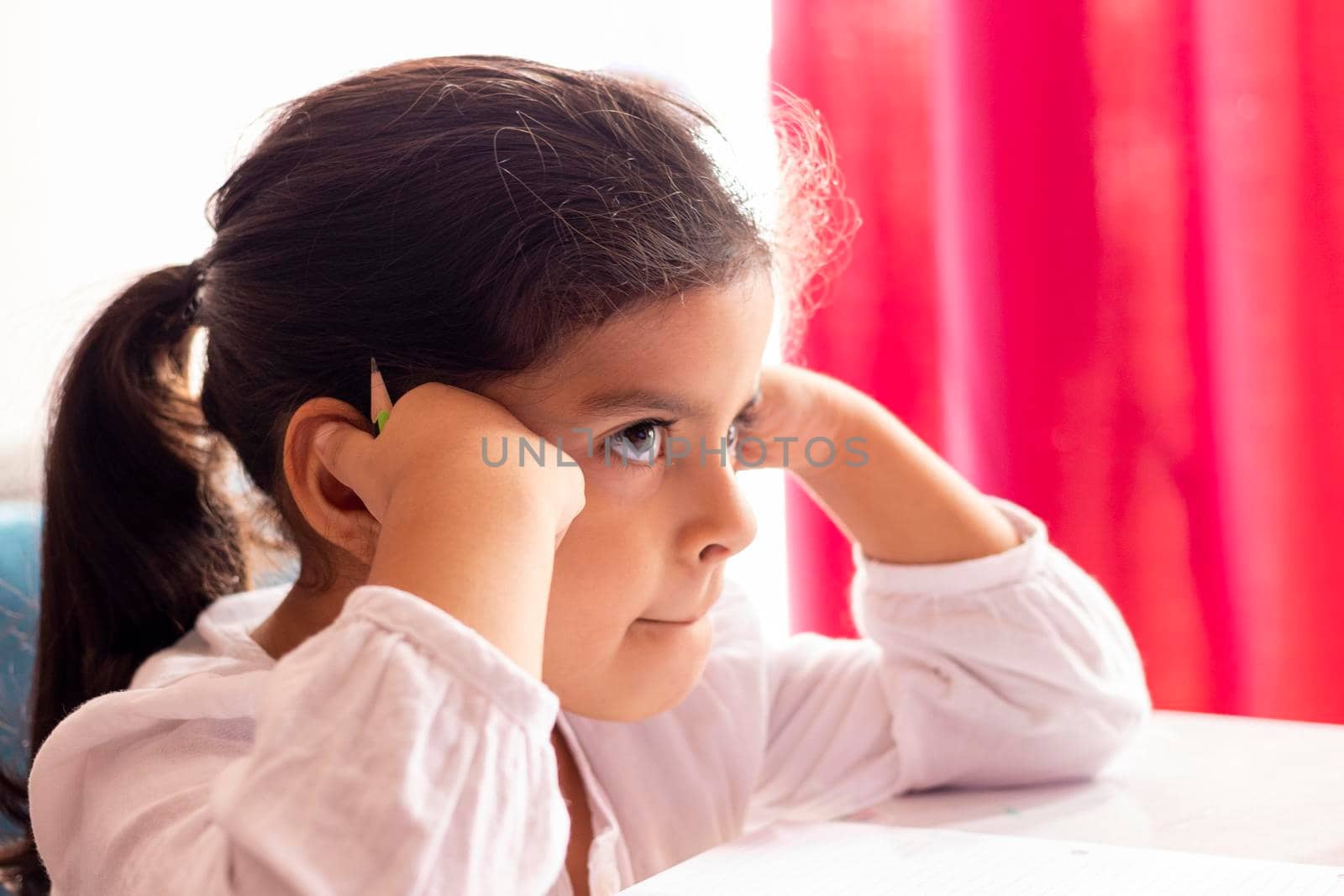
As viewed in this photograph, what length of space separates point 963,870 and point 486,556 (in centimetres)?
27

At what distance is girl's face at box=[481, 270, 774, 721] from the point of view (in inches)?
22.6

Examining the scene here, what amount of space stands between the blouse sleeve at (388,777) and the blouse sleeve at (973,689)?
1.34ft

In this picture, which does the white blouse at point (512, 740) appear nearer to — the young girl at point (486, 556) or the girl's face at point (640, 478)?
the young girl at point (486, 556)

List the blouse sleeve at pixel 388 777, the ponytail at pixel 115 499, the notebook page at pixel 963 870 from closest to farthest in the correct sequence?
1. the blouse sleeve at pixel 388 777
2. the notebook page at pixel 963 870
3. the ponytail at pixel 115 499

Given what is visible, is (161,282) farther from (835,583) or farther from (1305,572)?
(1305,572)

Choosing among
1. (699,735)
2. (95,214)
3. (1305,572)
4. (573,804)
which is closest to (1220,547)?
(1305,572)

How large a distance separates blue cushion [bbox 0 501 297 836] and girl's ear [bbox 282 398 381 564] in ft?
0.95

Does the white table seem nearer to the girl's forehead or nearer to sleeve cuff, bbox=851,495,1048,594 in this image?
sleeve cuff, bbox=851,495,1048,594

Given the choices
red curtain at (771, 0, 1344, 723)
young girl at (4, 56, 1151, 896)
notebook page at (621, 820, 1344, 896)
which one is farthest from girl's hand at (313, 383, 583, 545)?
red curtain at (771, 0, 1344, 723)

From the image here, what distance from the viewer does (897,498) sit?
821 mm

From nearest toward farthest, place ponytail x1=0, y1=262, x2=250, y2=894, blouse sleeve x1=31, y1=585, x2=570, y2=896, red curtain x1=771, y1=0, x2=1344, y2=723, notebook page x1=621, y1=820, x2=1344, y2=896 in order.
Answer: blouse sleeve x1=31, y1=585, x2=570, y2=896, notebook page x1=621, y1=820, x2=1344, y2=896, ponytail x1=0, y1=262, x2=250, y2=894, red curtain x1=771, y1=0, x2=1344, y2=723

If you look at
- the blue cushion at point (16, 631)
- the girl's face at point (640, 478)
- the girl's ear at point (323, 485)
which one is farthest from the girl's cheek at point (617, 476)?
the blue cushion at point (16, 631)

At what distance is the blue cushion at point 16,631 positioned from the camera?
79 cm

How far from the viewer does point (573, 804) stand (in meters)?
0.77
